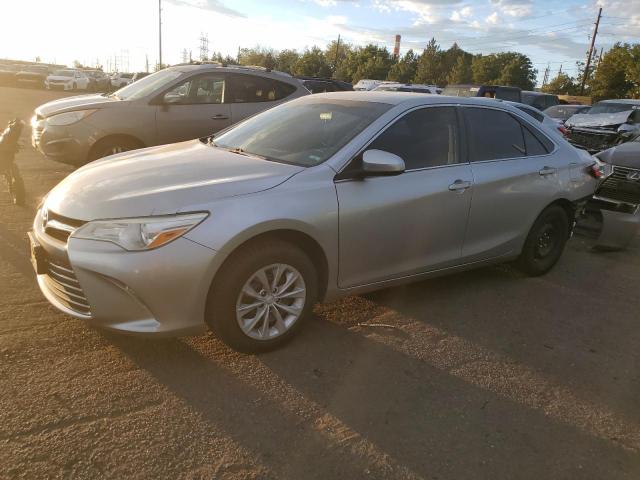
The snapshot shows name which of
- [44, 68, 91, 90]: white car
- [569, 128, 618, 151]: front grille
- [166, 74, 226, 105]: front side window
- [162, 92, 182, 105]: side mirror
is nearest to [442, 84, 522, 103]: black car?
[569, 128, 618, 151]: front grille

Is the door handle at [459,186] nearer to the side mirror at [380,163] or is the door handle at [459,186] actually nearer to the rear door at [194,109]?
the side mirror at [380,163]

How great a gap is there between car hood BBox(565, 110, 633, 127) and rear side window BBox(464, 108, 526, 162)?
34.5ft

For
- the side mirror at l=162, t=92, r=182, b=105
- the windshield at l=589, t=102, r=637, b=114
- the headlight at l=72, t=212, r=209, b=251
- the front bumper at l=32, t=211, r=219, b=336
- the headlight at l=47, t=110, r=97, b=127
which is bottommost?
the front bumper at l=32, t=211, r=219, b=336

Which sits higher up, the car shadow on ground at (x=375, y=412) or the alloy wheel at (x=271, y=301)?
the alloy wheel at (x=271, y=301)

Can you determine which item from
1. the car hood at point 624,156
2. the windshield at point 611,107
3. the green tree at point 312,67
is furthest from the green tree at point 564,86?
the car hood at point 624,156

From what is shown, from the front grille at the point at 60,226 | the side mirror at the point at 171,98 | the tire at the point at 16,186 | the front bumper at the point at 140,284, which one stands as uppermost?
the side mirror at the point at 171,98

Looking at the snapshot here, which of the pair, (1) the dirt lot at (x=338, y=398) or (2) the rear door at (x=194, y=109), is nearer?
(1) the dirt lot at (x=338, y=398)

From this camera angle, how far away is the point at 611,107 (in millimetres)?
14375

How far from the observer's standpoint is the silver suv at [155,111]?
7012 mm

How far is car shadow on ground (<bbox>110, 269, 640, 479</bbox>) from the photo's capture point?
8.21 feet

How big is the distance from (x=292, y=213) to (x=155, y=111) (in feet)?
16.2

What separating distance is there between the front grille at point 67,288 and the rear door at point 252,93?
5151 mm

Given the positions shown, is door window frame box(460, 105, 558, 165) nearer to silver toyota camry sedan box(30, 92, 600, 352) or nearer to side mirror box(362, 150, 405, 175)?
silver toyota camry sedan box(30, 92, 600, 352)

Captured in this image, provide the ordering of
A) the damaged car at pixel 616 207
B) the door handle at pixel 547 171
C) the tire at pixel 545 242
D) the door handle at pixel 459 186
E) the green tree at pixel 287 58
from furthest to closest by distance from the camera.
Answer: the green tree at pixel 287 58 → the damaged car at pixel 616 207 → the tire at pixel 545 242 → the door handle at pixel 547 171 → the door handle at pixel 459 186
